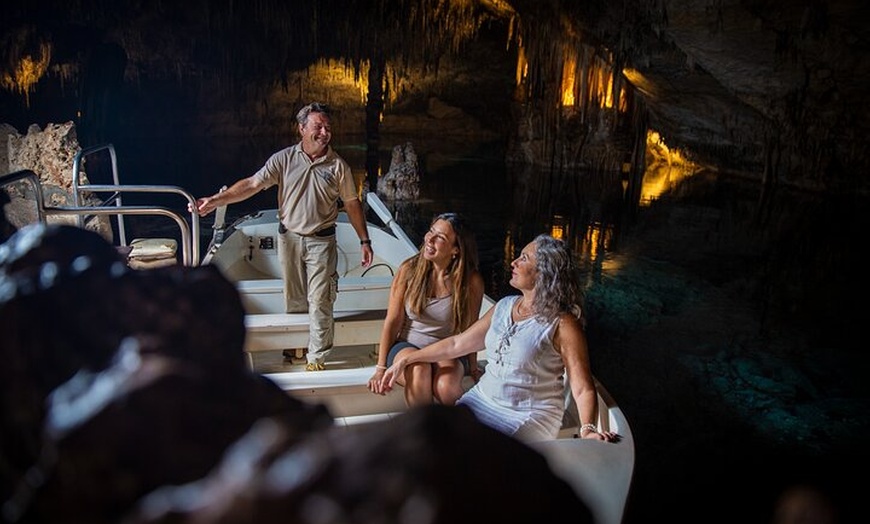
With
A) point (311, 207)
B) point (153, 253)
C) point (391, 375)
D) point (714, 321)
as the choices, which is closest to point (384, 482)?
point (391, 375)

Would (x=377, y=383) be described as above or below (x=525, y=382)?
below

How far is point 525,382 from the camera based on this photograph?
2482 mm

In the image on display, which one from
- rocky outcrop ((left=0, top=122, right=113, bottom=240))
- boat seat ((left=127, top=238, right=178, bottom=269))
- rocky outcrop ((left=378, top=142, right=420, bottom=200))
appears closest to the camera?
boat seat ((left=127, top=238, right=178, bottom=269))

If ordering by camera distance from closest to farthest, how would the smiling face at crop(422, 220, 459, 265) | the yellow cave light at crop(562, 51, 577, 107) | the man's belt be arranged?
the smiling face at crop(422, 220, 459, 265), the man's belt, the yellow cave light at crop(562, 51, 577, 107)

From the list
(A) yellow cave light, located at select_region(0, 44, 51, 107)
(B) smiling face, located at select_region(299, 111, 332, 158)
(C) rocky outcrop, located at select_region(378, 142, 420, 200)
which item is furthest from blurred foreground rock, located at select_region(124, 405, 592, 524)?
(A) yellow cave light, located at select_region(0, 44, 51, 107)

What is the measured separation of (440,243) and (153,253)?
2973mm

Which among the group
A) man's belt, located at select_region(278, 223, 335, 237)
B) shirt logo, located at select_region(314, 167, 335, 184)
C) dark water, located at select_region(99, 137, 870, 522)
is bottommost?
dark water, located at select_region(99, 137, 870, 522)

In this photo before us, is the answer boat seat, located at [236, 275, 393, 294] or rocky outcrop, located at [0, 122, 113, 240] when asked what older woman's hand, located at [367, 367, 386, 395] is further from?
rocky outcrop, located at [0, 122, 113, 240]

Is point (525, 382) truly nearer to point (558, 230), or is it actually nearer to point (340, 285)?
point (340, 285)

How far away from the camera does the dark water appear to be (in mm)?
3902

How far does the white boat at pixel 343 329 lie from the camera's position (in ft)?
6.97

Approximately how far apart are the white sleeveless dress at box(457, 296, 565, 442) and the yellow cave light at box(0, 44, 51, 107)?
1562 centimetres

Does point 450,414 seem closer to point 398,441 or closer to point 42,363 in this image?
point 398,441

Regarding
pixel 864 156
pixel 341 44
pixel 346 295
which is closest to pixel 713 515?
pixel 346 295
